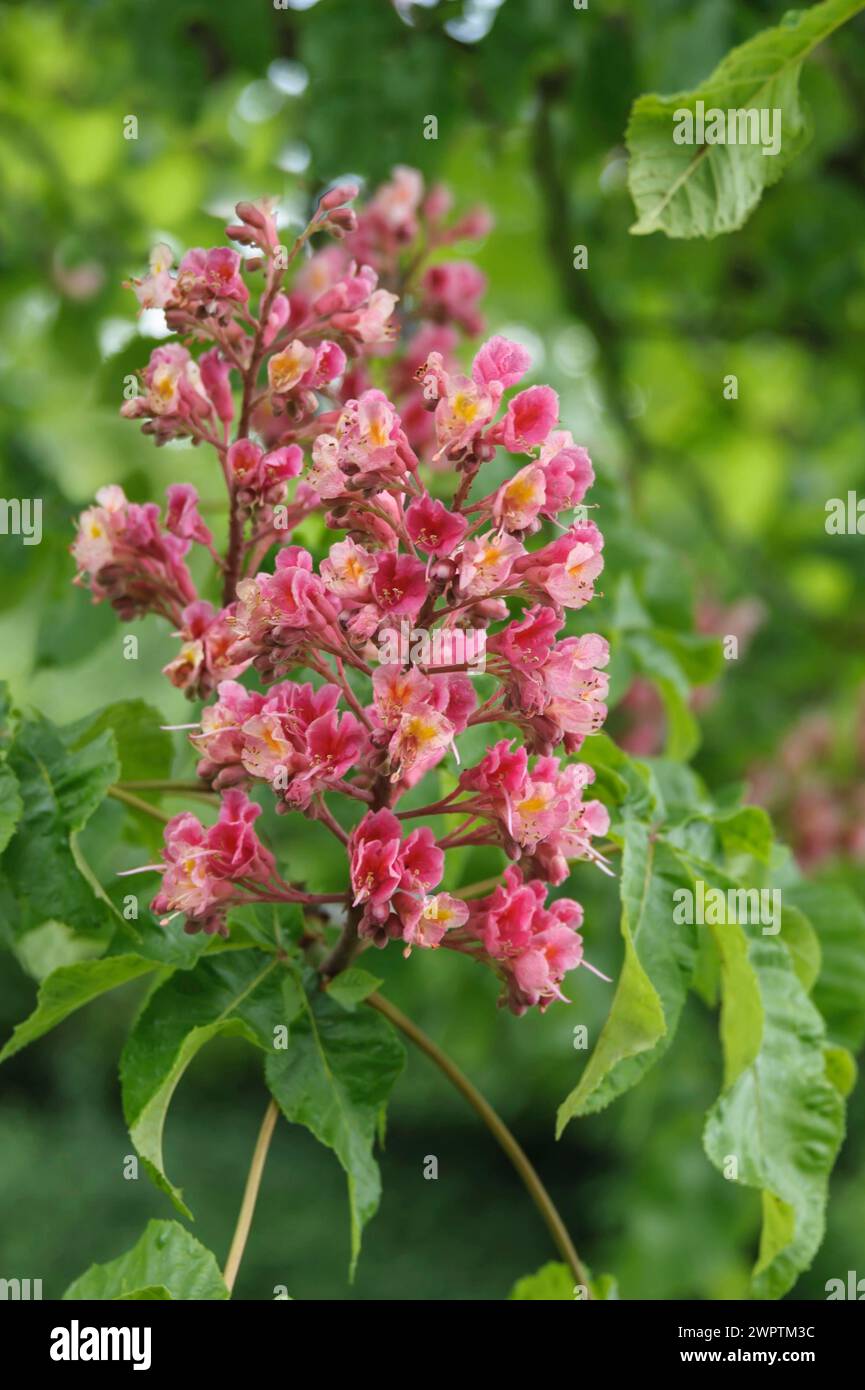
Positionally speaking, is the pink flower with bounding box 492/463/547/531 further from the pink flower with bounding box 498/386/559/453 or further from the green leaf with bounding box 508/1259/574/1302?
the green leaf with bounding box 508/1259/574/1302

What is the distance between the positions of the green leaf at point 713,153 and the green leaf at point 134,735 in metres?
0.63

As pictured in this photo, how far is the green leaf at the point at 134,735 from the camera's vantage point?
135 cm

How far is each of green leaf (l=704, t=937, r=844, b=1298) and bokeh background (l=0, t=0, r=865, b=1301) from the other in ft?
1.10

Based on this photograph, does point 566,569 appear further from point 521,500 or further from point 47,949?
point 47,949

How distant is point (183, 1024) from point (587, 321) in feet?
6.88

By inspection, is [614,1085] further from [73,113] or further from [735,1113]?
[73,113]

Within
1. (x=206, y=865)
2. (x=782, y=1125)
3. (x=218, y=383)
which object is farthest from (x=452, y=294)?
(x=782, y=1125)

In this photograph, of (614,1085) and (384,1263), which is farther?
(384,1263)

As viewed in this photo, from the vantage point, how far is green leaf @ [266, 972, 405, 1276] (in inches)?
43.7

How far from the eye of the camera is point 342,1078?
114 cm

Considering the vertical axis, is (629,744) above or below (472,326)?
below

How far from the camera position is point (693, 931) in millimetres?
1181

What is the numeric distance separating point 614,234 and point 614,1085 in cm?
241
